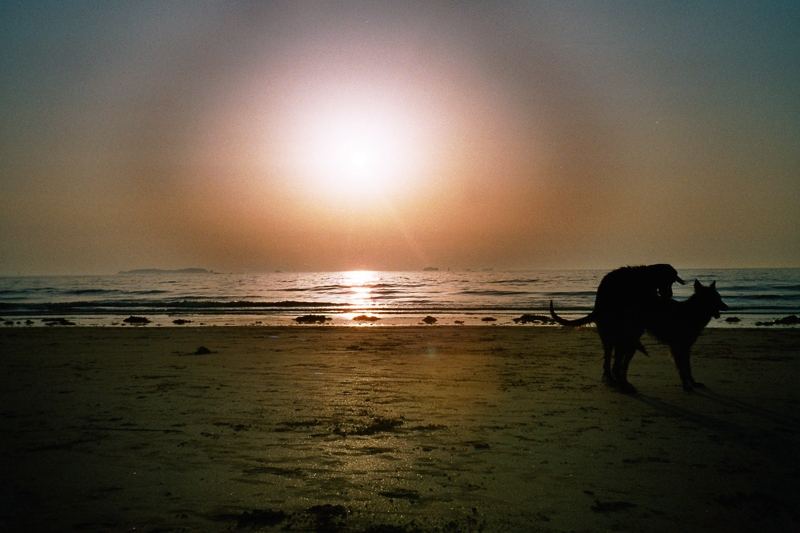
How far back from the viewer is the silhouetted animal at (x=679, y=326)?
9.11 metres

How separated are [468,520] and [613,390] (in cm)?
576

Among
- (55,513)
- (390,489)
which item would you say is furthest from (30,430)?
(390,489)

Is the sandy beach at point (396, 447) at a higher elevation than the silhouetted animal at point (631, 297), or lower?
lower

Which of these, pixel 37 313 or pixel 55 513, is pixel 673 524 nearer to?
pixel 55 513

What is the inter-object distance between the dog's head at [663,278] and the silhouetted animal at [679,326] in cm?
16

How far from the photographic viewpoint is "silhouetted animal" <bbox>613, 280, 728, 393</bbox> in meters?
9.11

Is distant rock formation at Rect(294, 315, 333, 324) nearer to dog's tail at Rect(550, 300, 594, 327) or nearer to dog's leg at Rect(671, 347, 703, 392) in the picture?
dog's tail at Rect(550, 300, 594, 327)

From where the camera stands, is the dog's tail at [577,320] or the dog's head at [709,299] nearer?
the dog's head at [709,299]

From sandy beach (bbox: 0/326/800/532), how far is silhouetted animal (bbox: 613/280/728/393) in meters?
0.52

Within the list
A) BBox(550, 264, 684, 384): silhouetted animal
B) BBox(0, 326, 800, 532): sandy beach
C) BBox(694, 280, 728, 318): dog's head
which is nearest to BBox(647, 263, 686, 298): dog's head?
BBox(550, 264, 684, 384): silhouetted animal

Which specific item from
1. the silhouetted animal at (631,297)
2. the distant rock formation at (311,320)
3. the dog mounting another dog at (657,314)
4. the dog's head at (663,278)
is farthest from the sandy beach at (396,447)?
the distant rock formation at (311,320)

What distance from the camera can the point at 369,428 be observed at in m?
6.73

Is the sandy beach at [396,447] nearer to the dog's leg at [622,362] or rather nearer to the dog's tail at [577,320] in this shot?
the dog's leg at [622,362]

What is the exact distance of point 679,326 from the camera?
9125 mm
